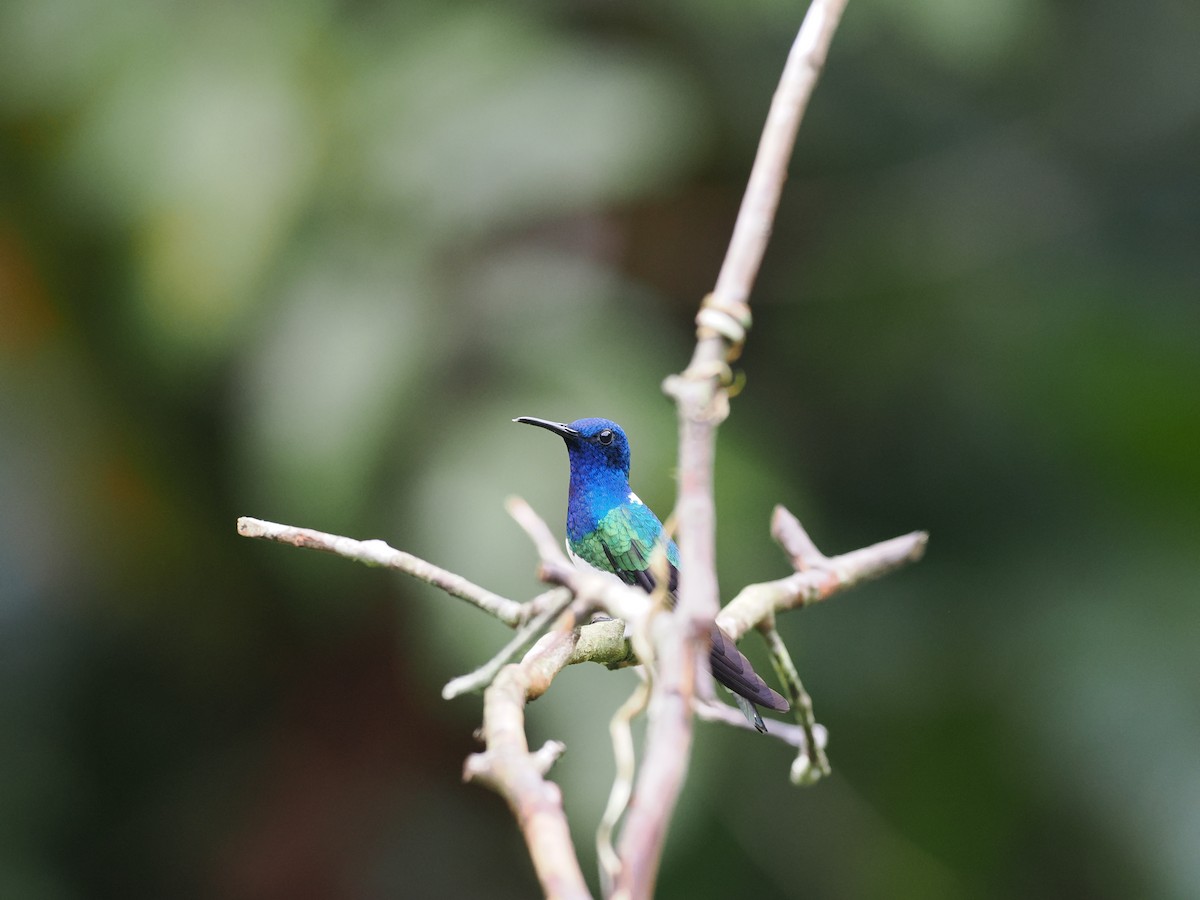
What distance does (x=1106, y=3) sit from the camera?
4809 millimetres

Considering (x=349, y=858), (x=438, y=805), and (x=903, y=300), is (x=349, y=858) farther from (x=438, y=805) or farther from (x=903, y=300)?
(x=903, y=300)

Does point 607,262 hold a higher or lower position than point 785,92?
higher

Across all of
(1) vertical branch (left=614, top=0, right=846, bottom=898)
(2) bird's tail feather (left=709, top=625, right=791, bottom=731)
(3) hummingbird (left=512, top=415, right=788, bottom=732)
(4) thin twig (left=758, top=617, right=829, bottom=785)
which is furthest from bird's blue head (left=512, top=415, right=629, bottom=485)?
(1) vertical branch (left=614, top=0, right=846, bottom=898)

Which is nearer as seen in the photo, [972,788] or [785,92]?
[785,92]

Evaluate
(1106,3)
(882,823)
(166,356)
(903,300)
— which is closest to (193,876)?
(166,356)

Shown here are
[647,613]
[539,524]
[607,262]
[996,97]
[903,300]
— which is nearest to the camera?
[647,613]

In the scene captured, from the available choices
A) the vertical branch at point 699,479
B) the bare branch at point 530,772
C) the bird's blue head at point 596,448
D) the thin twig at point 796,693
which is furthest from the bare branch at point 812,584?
the bird's blue head at point 596,448

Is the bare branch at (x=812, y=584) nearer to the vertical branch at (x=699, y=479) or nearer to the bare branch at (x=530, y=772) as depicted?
the bare branch at (x=530, y=772)

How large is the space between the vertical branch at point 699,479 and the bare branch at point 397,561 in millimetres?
201

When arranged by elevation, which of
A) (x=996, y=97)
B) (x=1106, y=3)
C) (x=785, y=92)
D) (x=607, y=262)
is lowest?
(x=785, y=92)

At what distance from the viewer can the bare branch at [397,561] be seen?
781mm

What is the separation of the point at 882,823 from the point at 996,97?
252 cm

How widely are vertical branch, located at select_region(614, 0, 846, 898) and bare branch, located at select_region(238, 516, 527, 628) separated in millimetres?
201

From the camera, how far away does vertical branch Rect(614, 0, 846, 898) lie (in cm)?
47
